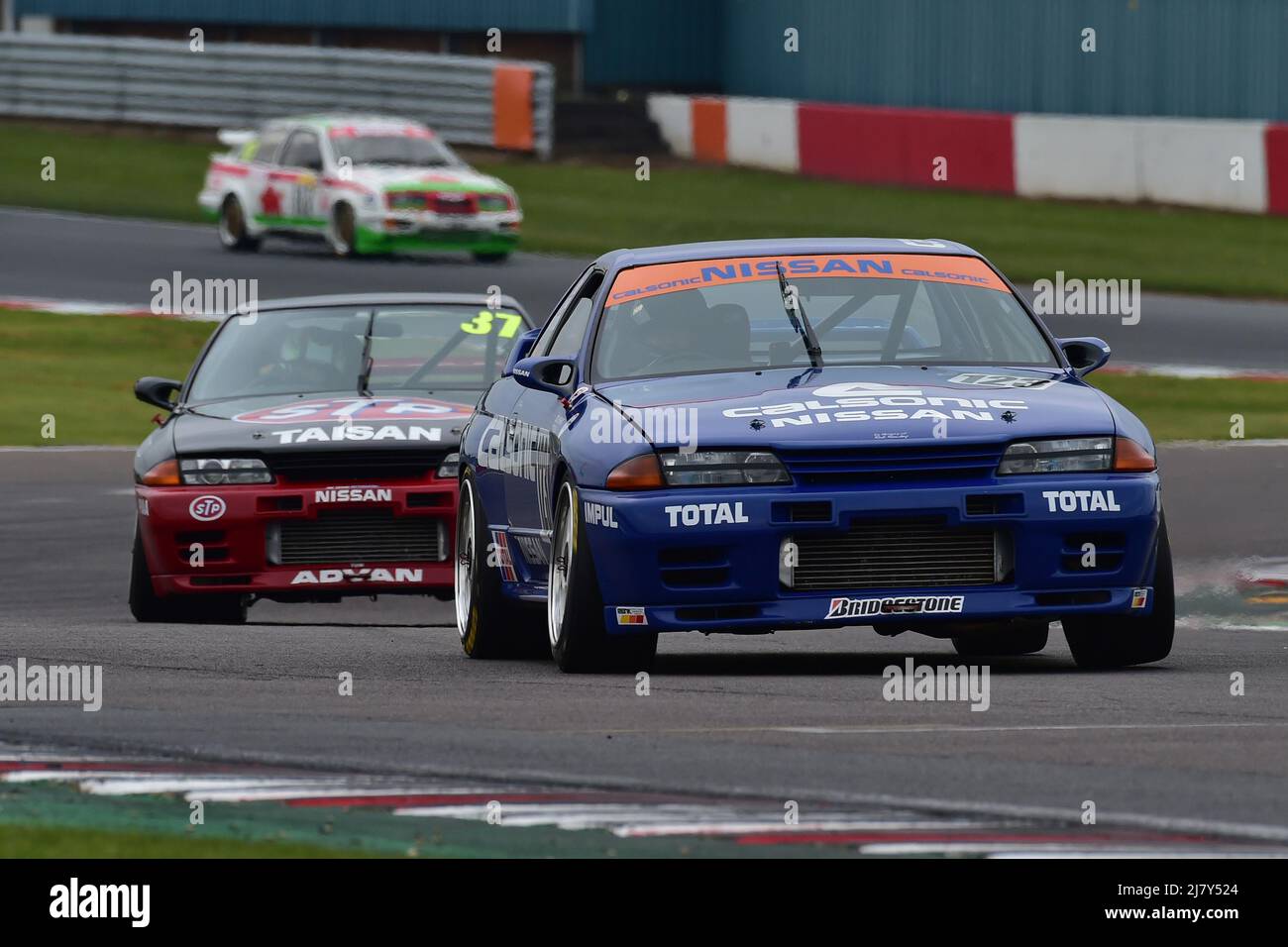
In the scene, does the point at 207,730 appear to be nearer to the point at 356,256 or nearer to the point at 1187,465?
the point at 1187,465

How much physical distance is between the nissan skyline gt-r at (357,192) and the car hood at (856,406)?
19089 millimetres

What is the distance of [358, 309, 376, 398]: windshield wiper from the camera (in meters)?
12.6

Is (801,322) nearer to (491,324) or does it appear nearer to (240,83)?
(491,324)

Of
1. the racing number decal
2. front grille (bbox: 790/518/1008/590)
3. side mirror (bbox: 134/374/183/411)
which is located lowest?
front grille (bbox: 790/518/1008/590)

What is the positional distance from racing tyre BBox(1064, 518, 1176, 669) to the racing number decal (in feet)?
15.1

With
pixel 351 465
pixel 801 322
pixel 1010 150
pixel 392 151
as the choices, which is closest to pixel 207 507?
pixel 351 465

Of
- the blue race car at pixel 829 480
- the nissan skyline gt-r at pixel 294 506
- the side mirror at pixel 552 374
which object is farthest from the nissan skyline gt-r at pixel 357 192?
the blue race car at pixel 829 480

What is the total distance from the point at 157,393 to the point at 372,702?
4.86 m

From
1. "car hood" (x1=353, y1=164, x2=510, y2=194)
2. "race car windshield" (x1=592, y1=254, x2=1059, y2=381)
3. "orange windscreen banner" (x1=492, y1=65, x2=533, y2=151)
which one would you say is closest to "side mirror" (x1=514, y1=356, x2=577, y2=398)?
"race car windshield" (x1=592, y1=254, x2=1059, y2=381)

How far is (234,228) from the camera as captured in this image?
29.8 metres

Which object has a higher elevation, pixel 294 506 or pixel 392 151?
pixel 392 151

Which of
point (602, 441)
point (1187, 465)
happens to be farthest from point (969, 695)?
point (1187, 465)

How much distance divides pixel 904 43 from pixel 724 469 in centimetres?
2844

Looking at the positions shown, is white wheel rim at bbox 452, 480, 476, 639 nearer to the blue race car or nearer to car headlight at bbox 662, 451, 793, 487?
the blue race car
